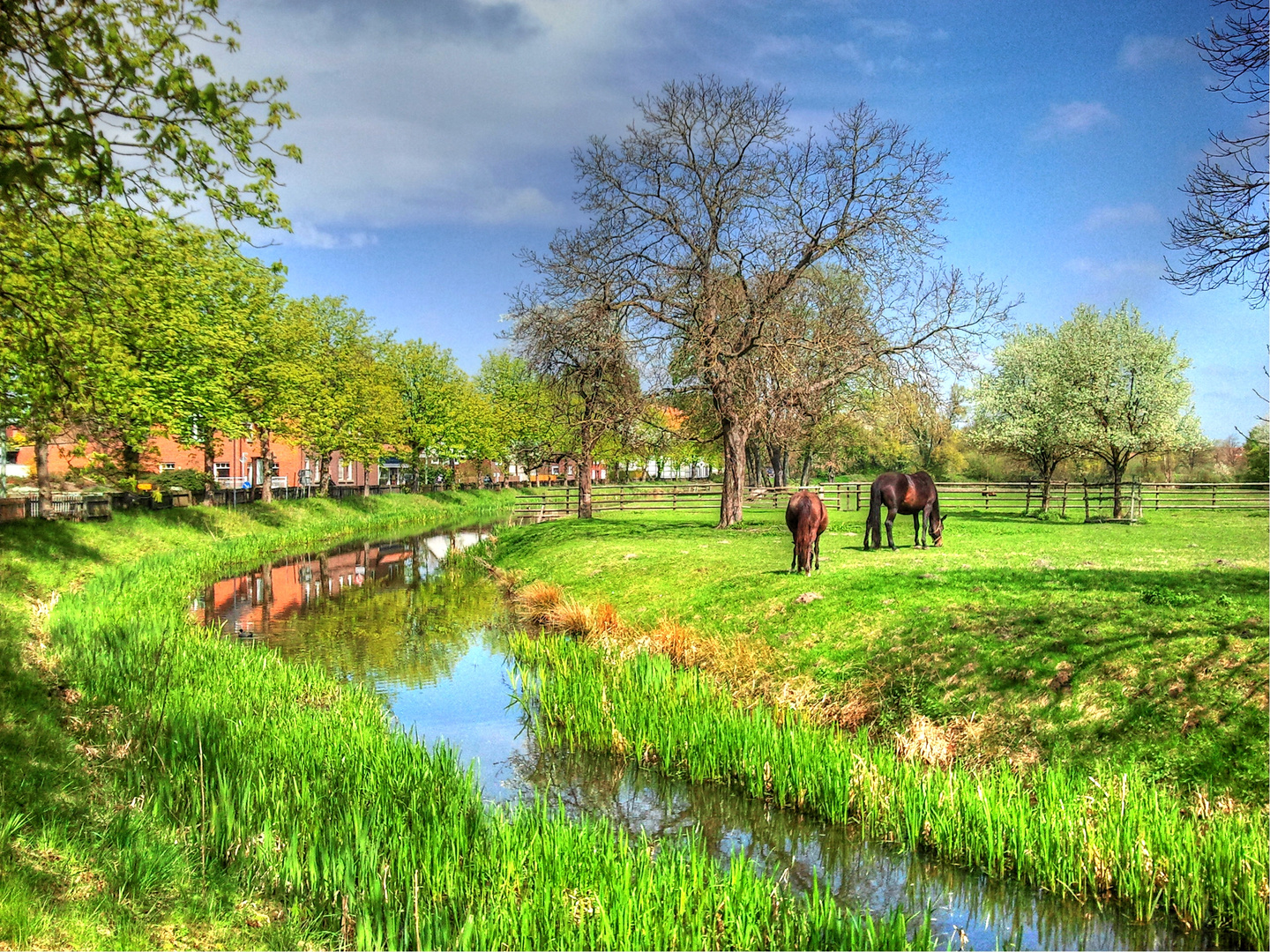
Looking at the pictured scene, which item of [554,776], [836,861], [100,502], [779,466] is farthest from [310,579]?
[779,466]

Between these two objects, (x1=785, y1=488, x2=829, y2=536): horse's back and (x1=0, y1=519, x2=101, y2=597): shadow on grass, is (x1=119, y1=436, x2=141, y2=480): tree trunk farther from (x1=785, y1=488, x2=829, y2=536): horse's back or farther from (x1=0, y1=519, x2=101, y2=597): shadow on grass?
(x1=785, y1=488, x2=829, y2=536): horse's back

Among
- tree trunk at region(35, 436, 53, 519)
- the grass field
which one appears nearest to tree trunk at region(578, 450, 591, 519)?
the grass field

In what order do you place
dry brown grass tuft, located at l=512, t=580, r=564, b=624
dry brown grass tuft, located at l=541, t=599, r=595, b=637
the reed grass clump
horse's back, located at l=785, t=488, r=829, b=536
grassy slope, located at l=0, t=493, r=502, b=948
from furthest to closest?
dry brown grass tuft, located at l=512, t=580, r=564, b=624
horse's back, located at l=785, t=488, r=829, b=536
dry brown grass tuft, located at l=541, t=599, r=595, b=637
the reed grass clump
grassy slope, located at l=0, t=493, r=502, b=948

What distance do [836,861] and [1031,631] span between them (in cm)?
525

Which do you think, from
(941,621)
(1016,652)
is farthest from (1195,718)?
(941,621)

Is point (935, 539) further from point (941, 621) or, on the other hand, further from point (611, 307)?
point (611, 307)

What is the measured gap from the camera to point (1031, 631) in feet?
36.7

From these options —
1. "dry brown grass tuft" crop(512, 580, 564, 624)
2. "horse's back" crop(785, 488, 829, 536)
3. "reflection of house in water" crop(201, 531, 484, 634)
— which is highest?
"horse's back" crop(785, 488, 829, 536)

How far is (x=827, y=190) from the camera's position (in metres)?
26.4

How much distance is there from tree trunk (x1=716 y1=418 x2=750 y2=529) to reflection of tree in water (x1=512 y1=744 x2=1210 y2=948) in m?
18.6

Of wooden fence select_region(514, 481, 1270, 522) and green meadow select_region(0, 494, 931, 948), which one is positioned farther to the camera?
wooden fence select_region(514, 481, 1270, 522)

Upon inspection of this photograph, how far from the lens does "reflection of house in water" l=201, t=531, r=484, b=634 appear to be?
21.0 meters

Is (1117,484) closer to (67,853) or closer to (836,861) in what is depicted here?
(836,861)

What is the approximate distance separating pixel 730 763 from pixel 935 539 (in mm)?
14185
